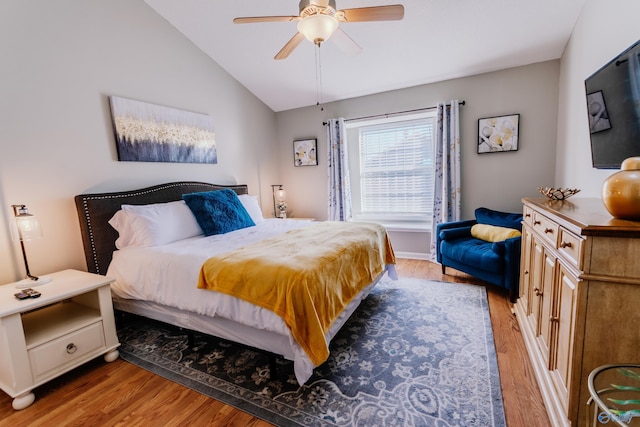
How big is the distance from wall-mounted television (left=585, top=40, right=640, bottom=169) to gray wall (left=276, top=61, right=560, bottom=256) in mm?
1614

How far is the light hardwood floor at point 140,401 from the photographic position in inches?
59.1

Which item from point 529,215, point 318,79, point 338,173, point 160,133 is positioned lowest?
point 529,215

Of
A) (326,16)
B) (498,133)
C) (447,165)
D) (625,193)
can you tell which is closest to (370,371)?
(625,193)

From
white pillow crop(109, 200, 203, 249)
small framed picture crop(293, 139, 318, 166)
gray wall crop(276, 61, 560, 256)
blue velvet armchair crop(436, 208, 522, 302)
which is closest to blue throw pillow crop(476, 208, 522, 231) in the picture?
blue velvet armchair crop(436, 208, 522, 302)

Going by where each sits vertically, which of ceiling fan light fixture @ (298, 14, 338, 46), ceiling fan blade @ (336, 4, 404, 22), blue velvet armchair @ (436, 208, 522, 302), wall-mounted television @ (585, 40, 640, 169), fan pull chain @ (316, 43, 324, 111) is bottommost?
blue velvet armchair @ (436, 208, 522, 302)

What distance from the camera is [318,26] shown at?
1.82 meters

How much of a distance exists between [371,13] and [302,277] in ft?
5.81

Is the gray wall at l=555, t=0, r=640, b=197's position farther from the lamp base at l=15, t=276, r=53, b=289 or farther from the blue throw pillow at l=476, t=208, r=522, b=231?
the lamp base at l=15, t=276, r=53, b=289

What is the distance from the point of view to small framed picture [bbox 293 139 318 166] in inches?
183

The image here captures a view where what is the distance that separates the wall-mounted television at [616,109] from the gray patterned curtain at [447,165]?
5.78ft

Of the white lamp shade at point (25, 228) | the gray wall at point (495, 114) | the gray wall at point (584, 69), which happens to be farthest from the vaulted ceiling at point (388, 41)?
the white lamp shade at point (25, 228)

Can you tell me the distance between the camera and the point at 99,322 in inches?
78.4

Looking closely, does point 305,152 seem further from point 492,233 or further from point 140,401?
point 140,401

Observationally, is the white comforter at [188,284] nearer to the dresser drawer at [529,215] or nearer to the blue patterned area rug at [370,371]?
the blue patterned area rug at [370,371]
